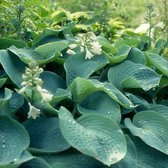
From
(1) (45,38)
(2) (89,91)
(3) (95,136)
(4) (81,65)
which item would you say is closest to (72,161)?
(3) (95,136)

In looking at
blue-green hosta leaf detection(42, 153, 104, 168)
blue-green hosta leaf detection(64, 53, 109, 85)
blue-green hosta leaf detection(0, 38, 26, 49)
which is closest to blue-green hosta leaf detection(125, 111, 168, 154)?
blue-green hosta leaf detection(42, 153, 104, 168)

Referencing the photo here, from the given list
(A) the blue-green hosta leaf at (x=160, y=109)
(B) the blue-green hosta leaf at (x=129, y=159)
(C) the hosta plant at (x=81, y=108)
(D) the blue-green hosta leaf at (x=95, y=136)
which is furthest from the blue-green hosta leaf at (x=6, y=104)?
(A) the blue-green hosta leaf at (x=160, y=109)

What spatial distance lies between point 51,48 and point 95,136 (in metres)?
0.77

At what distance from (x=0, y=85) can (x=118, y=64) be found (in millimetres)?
714

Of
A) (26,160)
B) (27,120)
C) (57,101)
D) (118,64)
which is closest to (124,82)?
(118,64)

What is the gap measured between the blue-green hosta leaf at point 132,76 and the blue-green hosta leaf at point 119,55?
34mm

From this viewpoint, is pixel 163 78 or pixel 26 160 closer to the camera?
pixel 26 160

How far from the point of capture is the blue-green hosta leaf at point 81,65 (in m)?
2.41

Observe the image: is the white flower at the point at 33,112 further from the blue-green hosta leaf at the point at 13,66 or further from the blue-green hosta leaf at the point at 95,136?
the blue-green hosta leaf at the point at 13,66

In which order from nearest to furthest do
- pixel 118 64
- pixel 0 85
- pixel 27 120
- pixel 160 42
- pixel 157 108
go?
pixel 27 120 → pixel 0 85 → pixel 157 108 → pixel 118 64 → pixel 160 42

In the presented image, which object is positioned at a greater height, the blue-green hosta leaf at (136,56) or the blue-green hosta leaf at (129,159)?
the blue-green hosta leaf at (136,56)

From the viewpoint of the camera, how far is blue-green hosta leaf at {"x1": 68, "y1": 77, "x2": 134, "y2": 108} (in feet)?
6.76

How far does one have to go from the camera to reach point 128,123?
7.07 ft

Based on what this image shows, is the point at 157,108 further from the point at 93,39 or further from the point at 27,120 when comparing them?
the point at 27,120
